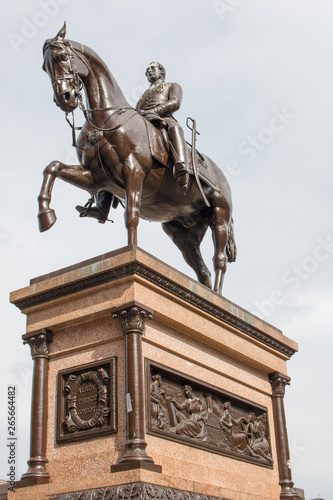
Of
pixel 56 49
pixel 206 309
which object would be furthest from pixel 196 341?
pixel 56 49

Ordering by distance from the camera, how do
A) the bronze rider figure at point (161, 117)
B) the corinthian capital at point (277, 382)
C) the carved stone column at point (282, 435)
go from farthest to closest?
1. the corinthian capital at point (277, 382)
2. the carved stone column at point (282, 435)
3. the bronze rider figure at point (161, 117)

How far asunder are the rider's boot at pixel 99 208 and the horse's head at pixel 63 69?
5.51 ft

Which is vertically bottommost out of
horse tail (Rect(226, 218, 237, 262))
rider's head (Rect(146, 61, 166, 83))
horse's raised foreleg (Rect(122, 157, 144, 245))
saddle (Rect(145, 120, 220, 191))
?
horse's raised foreleg (Rect(122, 157, 144, 245))

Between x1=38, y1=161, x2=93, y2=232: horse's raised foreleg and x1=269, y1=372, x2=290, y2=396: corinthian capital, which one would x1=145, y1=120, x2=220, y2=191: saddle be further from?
x1=269, y1=372, x2=290, y2=396: corinthian capital

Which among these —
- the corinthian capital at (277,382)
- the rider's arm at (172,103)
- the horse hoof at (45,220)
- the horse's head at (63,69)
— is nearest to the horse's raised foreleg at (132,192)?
the horse hoof at (45,220)

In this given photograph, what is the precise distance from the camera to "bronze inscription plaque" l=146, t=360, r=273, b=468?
920 centimetres

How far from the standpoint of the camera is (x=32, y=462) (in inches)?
354

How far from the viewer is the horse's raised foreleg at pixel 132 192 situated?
9953mm

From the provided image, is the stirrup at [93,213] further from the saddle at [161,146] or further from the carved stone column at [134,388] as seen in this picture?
the carved stone column at [134,388]

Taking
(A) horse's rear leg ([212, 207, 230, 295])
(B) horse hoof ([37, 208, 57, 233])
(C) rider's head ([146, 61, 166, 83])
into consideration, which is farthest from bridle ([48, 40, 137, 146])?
(A) horse's rear leg ([212, 207, 230, 295])

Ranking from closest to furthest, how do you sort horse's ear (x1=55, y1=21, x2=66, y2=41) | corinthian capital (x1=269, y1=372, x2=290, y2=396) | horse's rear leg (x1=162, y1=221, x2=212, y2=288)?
horse's ear (x1=55, y1=21, x2=66, y2=41)
corinthian capital (x1=269, y1=372, x2=290, y2=396)
horse's rear leg (x1=162, y1=221, x2=212, y2=288)

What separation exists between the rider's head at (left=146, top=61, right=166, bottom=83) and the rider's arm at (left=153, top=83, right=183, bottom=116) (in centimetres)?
34

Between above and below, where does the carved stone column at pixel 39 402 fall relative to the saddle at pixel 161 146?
below

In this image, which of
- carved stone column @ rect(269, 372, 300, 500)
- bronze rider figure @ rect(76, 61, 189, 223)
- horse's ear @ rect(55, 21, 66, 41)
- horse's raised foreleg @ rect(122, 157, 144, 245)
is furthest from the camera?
carved stone column @ rect(269, 372, 300, 500)
